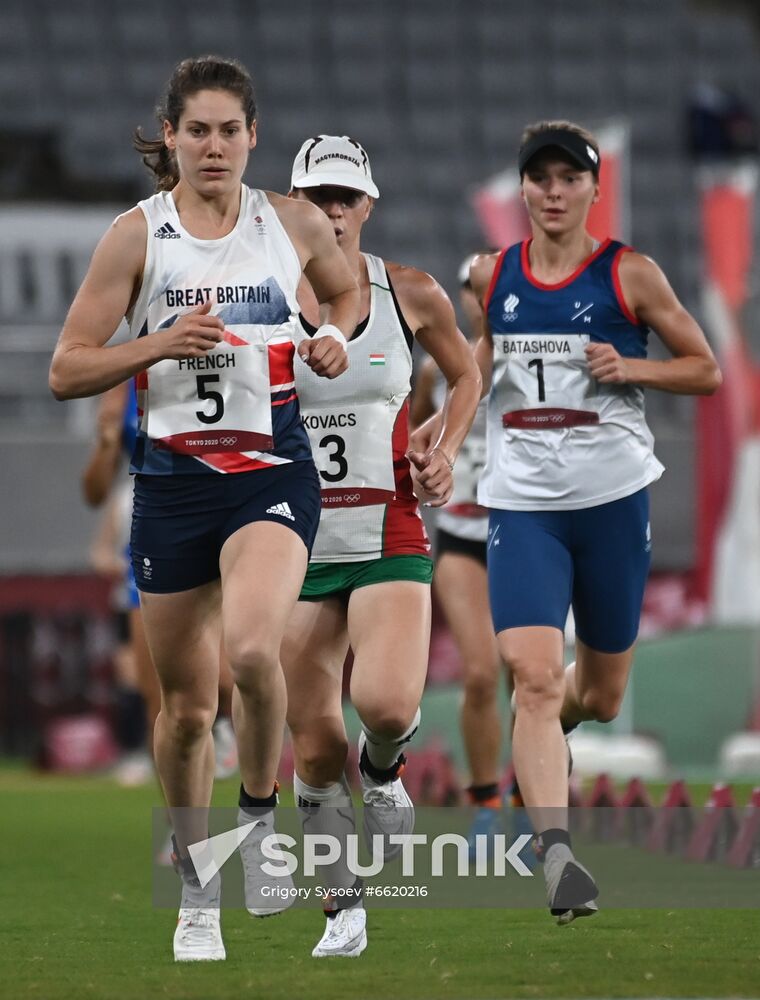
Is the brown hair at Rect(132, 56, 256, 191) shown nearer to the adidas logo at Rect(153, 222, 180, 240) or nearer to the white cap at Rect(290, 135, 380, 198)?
the adidas logo at Rect(153, 222, 180, 240)

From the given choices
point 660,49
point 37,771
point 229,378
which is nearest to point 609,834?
point 229,378

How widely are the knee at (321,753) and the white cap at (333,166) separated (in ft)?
5.11

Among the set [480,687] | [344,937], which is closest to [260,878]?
[344,937]

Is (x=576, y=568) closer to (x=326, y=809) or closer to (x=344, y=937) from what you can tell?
(x=326, y=809)

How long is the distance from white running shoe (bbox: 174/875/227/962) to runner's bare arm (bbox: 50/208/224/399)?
1.30 meters

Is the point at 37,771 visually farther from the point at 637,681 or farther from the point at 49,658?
the point at 637,681

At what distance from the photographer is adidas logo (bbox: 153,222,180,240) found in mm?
4590

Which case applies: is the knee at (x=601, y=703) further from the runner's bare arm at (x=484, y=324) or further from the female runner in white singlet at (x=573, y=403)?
the runner's bare arm at (x=484, y=324)

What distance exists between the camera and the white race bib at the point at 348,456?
532 cm

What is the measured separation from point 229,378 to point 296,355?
716mm

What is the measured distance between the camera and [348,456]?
533cm

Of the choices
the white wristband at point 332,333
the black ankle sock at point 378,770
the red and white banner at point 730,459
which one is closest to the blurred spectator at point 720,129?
the red and white banner at point 730,459

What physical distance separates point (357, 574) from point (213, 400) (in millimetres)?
938

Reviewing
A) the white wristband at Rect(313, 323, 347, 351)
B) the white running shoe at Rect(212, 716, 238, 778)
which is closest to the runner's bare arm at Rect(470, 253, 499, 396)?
the white wristband at Rect(313, 323, 347, 351)
